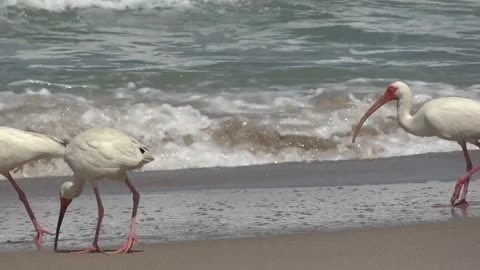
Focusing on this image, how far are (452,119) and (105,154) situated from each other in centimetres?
314

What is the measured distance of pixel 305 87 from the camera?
44.8 feet

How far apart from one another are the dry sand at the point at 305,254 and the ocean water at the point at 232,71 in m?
3.63

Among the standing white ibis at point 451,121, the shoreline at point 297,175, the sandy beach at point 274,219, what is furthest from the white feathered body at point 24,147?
the standing white ibis at point 451,121

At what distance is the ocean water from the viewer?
38.9 ft

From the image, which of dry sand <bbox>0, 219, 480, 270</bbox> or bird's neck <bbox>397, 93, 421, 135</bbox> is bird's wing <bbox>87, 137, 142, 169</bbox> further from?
bird's neck <bbox>397, 93, 421, 135</bbox>

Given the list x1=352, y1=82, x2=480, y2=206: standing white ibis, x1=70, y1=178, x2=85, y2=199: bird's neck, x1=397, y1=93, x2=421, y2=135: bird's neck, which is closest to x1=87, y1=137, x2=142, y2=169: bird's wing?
x1=70, y1=178, x2=85, y2=199: bird's neck

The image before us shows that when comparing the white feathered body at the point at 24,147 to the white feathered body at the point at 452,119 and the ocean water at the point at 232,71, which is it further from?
the white feathered body at the point at 452,119

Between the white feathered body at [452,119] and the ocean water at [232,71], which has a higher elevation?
the white feathered body at [452,119]

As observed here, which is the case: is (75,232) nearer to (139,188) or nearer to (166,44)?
(139,188)

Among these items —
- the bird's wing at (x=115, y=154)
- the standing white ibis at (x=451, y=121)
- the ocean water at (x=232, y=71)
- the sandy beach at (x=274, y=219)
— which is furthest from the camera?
the ocean water at (x=232, y=71)

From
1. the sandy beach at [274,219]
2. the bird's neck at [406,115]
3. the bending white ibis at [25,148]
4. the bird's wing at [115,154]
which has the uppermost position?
the bird's wing at [115,154]

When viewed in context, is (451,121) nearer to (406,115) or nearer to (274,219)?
(406,115)

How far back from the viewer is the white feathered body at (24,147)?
8078 mm

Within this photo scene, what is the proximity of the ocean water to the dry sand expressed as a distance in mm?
3634
